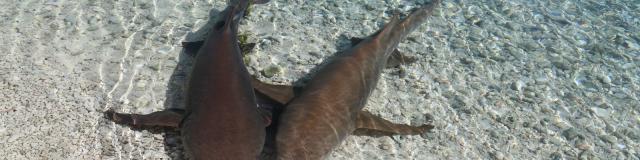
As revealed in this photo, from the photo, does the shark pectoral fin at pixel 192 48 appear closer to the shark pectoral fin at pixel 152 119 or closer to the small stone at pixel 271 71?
the small stone at pixel 271 71

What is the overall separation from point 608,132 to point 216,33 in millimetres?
4429

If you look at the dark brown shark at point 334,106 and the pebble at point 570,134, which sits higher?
the dark brown shark at point 334,106

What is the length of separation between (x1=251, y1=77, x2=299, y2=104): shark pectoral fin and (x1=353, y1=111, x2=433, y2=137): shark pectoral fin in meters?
0.70

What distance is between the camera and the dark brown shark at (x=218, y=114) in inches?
168

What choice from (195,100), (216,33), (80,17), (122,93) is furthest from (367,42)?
(80,17)

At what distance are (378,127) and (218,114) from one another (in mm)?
1608

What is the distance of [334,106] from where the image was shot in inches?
201

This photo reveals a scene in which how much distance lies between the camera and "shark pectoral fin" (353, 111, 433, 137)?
209 inches

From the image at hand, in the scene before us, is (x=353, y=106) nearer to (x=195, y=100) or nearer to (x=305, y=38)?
(x=195, y=100)

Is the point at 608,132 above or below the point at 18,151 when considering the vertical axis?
below

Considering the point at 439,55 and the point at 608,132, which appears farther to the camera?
→ the point at 439,55

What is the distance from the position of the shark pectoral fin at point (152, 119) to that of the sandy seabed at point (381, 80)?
0.33ft

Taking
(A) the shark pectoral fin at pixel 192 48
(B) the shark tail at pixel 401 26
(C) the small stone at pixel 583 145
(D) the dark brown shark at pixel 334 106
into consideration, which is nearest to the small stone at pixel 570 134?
(C) the small stone at pixel 583 145

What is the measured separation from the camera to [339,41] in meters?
7.50
